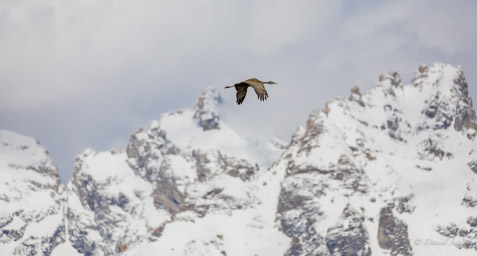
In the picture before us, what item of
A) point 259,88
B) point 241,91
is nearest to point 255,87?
point 259,88

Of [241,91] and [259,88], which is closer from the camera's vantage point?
[259,88]

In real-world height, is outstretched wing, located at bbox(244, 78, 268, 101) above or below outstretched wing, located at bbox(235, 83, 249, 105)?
below

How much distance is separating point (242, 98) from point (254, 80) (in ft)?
11.5

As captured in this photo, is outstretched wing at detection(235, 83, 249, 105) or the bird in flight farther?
outstretched wing at detection(235, 83, 249, 105)

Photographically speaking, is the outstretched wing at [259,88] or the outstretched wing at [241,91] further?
the outstretched wing at [241,91]

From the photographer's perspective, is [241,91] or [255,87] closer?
[255,87]

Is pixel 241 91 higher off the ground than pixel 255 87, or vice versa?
pixel 241 91

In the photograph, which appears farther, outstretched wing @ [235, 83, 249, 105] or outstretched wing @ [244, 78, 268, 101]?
outstretched wing @ [235, 83, 249, 105]

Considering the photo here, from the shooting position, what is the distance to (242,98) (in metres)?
88.9

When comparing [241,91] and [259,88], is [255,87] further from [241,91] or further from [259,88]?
[241,91]

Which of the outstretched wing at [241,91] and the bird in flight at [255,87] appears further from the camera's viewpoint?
the outstretched wing at [241,91]

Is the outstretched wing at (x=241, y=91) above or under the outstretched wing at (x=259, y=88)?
above

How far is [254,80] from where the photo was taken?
8581 cm
